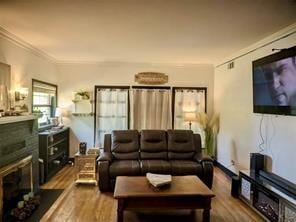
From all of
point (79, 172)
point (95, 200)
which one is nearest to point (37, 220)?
point (95, 200)

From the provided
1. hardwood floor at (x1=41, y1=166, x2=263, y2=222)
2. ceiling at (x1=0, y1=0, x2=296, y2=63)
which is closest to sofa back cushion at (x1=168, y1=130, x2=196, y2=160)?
hardwood floor at (x1=41, y1=166, x2=263, y2=222)

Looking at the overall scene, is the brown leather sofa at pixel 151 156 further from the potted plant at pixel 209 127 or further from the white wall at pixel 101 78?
the white wall at pixel 101 78

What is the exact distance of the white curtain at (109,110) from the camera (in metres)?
7.12

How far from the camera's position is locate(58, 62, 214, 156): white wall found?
23.3 ft

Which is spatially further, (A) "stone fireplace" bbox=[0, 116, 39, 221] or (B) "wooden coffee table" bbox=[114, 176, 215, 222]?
(A) "stone fireplace" bbox=[0, 116, 39, 221]

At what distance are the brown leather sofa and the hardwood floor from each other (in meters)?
0.35

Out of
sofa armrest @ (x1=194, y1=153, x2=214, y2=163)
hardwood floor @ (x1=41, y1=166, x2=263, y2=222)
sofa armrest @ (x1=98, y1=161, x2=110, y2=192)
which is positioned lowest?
hardwood floor @ (x1=41, y1=166, x2=263, y2=222)

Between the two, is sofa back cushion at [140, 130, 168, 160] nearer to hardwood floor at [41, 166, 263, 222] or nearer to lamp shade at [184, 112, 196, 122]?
hardwood floor at [41, 166, 263, 222]

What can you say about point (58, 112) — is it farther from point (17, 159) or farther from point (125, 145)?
point (17, 159)

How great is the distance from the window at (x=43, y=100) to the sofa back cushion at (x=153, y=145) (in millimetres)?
2231

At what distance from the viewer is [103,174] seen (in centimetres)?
466

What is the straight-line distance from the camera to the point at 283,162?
3.82 meters

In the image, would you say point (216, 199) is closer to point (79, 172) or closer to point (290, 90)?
point (290, 90)

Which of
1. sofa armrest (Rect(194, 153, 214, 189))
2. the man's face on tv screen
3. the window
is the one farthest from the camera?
the window
